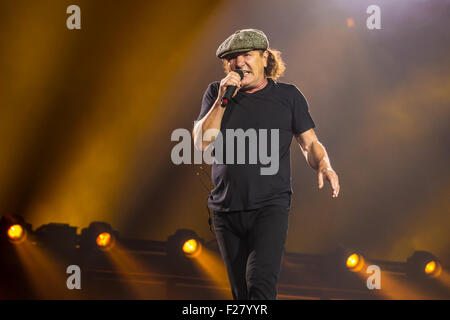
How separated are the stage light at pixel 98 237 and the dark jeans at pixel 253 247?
2700 mm

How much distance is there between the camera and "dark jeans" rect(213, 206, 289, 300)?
2.37 metres

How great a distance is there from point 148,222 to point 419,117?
3.77 m

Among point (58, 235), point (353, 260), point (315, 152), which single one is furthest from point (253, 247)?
point (353, 260)

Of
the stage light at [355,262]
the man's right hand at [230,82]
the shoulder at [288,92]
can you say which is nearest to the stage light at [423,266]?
the stage light at [355,262]

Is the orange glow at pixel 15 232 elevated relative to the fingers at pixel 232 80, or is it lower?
lower

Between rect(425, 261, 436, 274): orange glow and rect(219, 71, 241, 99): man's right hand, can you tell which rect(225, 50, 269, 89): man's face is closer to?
rect(219, 71, 241, 99): man's right hand

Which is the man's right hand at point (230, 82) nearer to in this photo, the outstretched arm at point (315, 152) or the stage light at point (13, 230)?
the outstretched arm at point (315, 152)

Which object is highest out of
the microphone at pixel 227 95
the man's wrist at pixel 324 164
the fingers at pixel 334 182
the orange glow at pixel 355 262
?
the microphone at pixel 227 95

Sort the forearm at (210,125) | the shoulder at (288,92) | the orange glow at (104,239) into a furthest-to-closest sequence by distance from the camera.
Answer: the orange glow at (104,239) < the shoulder at (288,92) < the forearm at (210,125)

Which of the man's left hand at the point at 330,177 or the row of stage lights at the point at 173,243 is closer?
the man's left hand at the point at 330,177

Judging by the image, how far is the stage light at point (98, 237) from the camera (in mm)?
4961

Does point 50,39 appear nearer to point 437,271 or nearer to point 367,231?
point 367,231

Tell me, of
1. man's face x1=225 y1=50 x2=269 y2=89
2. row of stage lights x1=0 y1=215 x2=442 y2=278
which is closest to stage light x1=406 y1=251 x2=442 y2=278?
row of stage lights x1=0 y1=215 x2=442 y2=278
